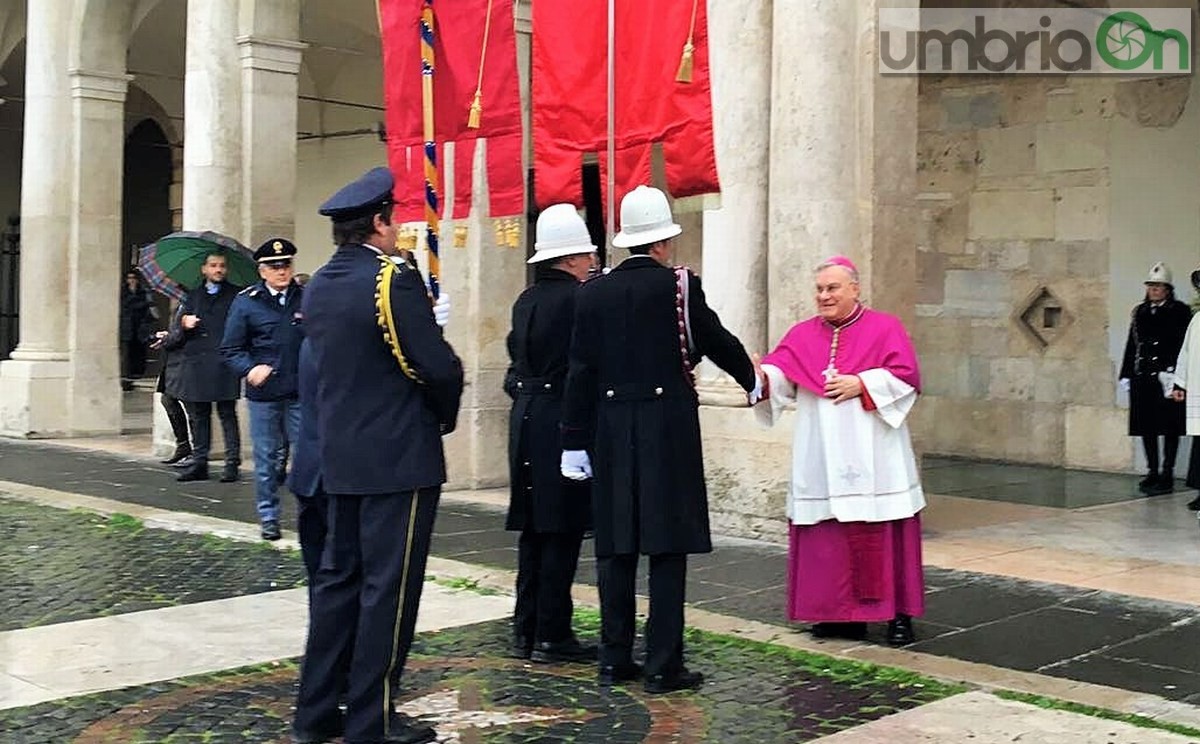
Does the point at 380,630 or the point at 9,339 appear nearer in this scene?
the point at 380,630

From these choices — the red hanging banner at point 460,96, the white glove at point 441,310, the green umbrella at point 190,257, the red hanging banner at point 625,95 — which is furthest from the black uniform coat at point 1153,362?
the white glove at point 441,310

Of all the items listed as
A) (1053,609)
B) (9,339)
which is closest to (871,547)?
(1053,609)

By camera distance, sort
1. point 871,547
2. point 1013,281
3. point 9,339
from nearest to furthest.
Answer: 1. point 871,547
2. point 1013,281
3. point 9,339

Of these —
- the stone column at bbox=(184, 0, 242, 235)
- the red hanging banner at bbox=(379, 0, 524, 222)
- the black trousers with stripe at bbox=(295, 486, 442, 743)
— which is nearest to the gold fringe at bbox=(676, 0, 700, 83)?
the red hanging banner at bbox=(379, 0, 524, 222)

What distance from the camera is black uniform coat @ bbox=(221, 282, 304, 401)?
8812 millimetres

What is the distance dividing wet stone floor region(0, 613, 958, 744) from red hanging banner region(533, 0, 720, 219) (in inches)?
161

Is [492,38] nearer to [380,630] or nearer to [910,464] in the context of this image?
[910,464]

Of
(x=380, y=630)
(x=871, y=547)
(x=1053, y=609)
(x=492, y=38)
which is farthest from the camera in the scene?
(x=492, y=38)

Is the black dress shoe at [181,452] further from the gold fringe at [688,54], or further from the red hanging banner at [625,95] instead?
the gold fringe at [688,54]

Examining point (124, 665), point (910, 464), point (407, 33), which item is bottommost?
point (124, 665)

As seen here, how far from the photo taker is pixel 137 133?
82.3 feet

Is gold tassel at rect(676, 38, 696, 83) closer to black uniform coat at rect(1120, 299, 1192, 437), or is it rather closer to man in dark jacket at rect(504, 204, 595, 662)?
man in dark jacket at rect(504, 204, 595, 662)

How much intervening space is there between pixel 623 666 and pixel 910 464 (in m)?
1.58

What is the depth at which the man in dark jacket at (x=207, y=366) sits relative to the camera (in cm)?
1133
